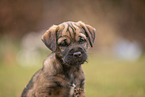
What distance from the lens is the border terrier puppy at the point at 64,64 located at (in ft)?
12.9

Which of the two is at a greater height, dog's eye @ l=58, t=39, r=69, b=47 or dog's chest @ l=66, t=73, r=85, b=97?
dog's eye @ l=58, t=39, r=69, b=47

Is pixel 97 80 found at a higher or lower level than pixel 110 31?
lower

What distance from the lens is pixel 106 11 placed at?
2030 cm

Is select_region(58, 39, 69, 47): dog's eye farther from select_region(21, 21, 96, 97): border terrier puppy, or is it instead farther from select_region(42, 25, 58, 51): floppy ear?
select_region(42, 25, 58, 51): floppy ear

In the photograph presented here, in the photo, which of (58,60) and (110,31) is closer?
(58,60)

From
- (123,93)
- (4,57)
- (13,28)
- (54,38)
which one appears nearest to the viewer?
(54,38)

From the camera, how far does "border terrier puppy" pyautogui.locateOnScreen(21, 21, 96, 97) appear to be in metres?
3.92

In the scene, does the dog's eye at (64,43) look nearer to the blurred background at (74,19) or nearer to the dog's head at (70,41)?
the dog's head at (70,41)

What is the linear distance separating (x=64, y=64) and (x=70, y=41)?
46 centimetres

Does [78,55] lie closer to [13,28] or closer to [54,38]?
[54,38]

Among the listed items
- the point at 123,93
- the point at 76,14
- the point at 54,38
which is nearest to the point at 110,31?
the point at 76,14

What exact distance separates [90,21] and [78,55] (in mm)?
17983

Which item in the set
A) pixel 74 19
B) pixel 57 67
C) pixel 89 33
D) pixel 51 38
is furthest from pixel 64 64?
pixel 74 19

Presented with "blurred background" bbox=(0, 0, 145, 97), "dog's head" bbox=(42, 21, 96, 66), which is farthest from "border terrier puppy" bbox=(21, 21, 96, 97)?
"blurred background" bbox=(0, 0, 145, 97)
